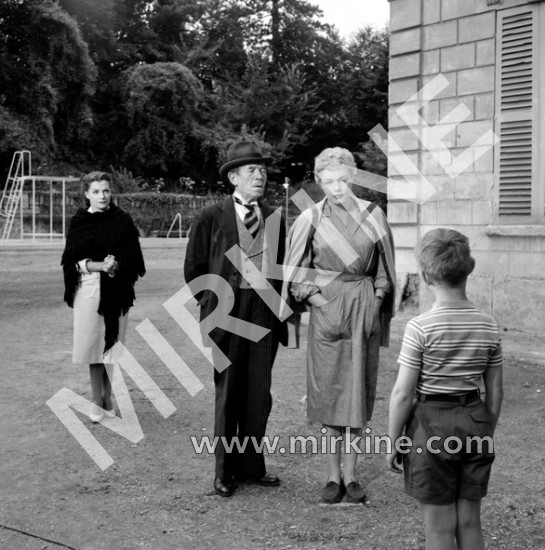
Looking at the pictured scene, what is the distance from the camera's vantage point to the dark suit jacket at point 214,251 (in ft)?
13.3

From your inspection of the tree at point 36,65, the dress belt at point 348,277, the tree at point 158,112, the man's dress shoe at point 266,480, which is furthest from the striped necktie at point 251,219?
the tree at point 158,112

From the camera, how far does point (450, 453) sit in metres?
2.65

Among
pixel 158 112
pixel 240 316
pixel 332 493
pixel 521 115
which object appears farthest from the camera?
pixel 158 112

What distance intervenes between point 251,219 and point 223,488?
59.6 inches

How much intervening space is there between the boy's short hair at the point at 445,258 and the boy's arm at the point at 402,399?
0.36m

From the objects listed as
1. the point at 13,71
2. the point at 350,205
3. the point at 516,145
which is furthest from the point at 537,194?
the point at 13,71

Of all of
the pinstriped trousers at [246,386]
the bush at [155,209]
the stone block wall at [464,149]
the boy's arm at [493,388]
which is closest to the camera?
the boy's arm at [493,388]

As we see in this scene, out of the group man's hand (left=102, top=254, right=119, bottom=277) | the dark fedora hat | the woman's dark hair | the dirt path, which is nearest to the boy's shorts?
the dirt path

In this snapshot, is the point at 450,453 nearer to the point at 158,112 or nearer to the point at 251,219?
the point at 251,219

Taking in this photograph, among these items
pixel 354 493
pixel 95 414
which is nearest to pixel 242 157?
pixel 354 493

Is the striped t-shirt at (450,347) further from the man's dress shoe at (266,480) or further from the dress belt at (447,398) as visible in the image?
the man's dress shoe at (266,480)

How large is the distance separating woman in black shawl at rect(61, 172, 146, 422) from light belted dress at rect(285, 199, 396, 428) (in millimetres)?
1804

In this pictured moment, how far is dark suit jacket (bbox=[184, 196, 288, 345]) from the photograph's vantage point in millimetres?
4055

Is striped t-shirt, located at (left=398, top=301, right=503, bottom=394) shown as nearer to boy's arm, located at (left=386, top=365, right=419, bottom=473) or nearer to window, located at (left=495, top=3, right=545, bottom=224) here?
boy's arm, located at (left=386, top=365, right=419, bottom=473)
